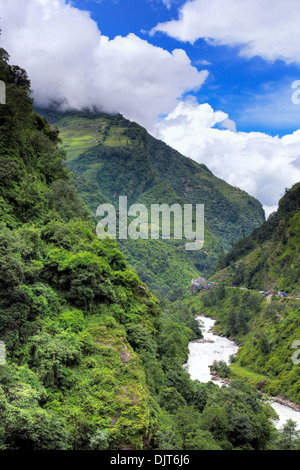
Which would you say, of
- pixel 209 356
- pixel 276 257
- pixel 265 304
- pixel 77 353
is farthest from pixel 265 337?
pixel 77 353

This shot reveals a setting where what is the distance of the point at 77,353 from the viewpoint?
830 inches

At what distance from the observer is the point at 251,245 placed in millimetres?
147000

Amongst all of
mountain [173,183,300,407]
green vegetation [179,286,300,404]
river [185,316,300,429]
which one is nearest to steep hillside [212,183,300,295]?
mountain [173,183,300,407]

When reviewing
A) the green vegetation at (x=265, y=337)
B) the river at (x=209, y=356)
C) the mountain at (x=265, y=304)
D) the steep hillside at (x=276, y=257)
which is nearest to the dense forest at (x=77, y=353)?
the river at (x=209, y=356)

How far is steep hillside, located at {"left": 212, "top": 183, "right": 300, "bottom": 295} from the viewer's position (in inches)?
3696

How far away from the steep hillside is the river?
24.0 meters

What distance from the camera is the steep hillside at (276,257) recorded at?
9387cm

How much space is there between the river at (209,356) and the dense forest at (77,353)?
13.5 metres

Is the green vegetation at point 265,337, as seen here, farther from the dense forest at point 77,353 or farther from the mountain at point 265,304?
the dense forest at point 77,353

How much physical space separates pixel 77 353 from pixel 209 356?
58.1m

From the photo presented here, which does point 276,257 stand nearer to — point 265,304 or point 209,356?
point 265,304
